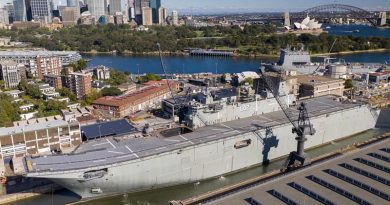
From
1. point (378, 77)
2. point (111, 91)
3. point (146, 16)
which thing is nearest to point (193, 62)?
point (111, 91)

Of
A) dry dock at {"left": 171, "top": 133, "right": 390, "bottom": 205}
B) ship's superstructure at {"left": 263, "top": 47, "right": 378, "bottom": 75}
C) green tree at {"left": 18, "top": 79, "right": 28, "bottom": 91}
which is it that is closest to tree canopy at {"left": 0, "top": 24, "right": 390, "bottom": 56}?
ship's superstructure at {"left": 263, "top": 47, "right": 378, "bottom": 75}

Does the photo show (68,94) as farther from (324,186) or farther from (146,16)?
(146,16)

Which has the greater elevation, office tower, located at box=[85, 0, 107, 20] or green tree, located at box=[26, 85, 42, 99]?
office tower, located at box=[85, 0, 107, 20]

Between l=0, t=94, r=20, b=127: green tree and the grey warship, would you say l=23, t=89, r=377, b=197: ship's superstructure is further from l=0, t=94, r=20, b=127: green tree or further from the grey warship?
l=0, t=94, r=20, b=127: green tree

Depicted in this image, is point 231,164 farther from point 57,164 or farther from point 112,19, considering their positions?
point 112,19

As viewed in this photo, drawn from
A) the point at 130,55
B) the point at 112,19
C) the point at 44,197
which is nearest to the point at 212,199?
the point at 44,197

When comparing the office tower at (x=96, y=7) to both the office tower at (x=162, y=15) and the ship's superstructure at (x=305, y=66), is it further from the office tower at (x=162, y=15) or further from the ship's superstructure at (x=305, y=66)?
the ship's superstructure at (x=305, y=66)

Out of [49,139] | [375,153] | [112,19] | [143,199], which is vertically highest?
[112,19]
